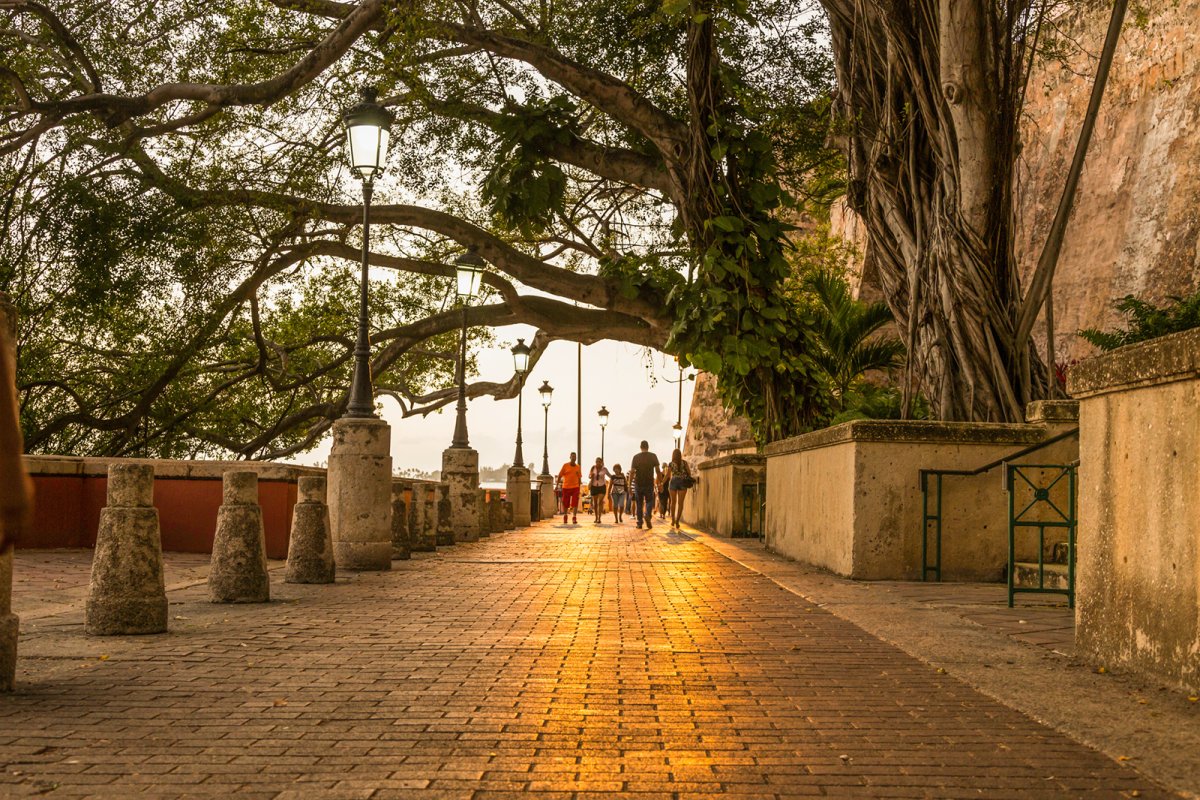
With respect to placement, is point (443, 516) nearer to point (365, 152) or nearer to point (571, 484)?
point (365, 152)

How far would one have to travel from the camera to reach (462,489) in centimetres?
2089

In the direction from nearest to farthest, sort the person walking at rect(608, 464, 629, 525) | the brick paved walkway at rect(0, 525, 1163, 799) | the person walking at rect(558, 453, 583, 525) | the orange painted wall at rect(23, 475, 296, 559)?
the brick paved walkway at rect(0, 525, 1163, 799), the orange painted wall at rect(23, 475, 296, 559), the person walking at rect(558, 453, 583, 525), the person walking at rect(608, 464, 629, 525)

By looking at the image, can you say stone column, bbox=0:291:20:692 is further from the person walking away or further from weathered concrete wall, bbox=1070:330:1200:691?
the person walking away

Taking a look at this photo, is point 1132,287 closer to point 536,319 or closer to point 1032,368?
point 536,319

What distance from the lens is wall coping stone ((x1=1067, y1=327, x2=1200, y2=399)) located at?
16.8 feet

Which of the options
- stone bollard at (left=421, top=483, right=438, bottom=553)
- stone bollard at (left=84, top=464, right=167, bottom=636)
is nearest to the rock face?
stone bollard at (left=421, top=483, right=438, bottom=553)

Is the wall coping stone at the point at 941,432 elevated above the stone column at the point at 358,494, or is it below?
above

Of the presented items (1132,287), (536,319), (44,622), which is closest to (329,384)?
(536,319)

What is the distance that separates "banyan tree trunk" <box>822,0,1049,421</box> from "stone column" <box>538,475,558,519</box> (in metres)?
26.0

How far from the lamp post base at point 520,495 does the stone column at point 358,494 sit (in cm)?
1875

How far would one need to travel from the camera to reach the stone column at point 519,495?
3167 centimetres

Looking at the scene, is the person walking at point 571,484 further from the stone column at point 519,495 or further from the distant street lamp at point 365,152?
the distant street lamp at point 365,152

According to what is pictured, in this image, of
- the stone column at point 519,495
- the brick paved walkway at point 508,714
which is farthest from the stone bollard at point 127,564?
the stone column at point 519,495

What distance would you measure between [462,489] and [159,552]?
1365 centimetres
